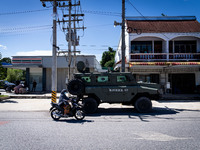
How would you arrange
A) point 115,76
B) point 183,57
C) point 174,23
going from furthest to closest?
point 174,23 → point 183,57 → point 115,76

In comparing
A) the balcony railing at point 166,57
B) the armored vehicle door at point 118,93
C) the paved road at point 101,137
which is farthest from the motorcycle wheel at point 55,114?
the balcony railing at point 166,57

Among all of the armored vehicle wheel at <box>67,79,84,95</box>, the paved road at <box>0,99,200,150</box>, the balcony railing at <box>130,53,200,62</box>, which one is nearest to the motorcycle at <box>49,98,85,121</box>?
the paved road at <box>0,99,200,150</box>

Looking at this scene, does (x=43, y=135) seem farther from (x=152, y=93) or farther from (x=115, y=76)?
(x=152, y=93)

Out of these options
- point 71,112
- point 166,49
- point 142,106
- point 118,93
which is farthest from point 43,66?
point 166,49

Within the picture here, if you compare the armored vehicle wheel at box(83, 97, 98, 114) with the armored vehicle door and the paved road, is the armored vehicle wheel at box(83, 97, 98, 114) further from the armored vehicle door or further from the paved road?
the paved road

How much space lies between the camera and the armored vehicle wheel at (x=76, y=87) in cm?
860

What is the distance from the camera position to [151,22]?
18828 millimetres

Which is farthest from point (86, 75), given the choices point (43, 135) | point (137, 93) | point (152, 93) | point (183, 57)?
point (183, 57)

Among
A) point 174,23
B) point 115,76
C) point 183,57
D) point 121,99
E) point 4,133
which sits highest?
point 174,23

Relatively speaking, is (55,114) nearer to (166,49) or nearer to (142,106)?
(142,106)

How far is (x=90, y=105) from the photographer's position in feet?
27.8

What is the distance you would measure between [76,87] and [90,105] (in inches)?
52.8

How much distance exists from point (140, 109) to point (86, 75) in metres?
3.82

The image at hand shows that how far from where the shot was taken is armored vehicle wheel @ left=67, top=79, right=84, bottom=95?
28.2 feet
